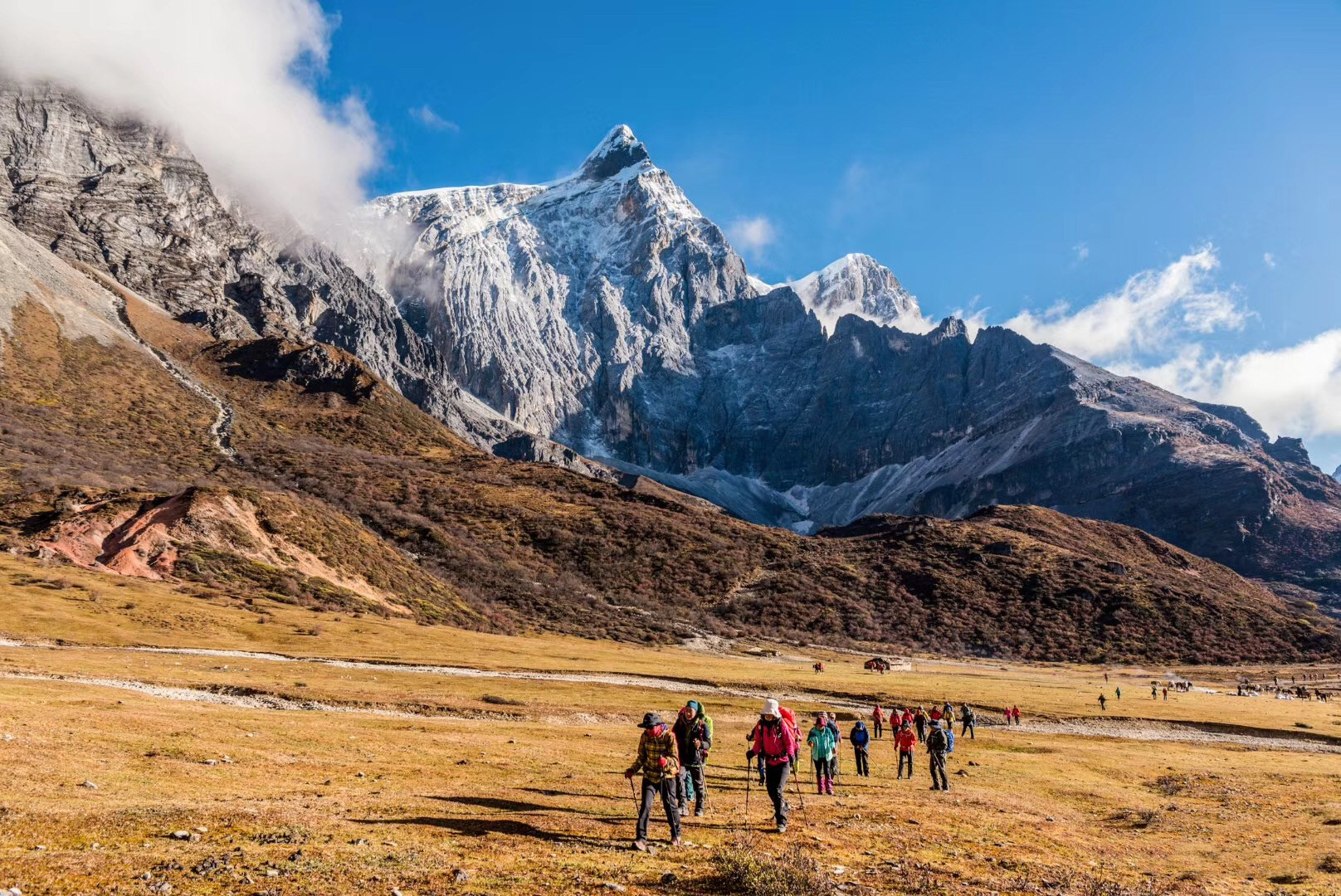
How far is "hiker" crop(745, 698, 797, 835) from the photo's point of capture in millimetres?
19984

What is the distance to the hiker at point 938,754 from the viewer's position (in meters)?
28.6

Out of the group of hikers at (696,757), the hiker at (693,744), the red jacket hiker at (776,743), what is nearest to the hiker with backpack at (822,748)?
the group of hikers at (696,757)

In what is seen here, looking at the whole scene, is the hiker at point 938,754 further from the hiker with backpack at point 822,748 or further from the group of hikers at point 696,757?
the hiker with backpack at point 822,748

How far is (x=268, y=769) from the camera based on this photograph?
23453 millimetres

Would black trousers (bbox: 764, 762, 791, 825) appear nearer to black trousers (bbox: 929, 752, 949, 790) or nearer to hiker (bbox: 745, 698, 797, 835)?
hiker (bbox: 745, 698, 797, 835)

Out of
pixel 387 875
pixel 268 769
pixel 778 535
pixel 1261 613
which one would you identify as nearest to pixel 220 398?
pixel 778 535


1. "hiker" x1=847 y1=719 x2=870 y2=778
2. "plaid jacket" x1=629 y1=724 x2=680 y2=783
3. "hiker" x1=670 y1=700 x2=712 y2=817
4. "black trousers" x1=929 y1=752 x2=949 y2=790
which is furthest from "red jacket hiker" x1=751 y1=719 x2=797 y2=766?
"hiker" x1=847 y1=719 x2=870 y2=778

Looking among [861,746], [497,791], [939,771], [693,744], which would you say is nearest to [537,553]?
[861,746]

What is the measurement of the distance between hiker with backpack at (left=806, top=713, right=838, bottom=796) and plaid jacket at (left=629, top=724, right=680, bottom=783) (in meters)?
9.48

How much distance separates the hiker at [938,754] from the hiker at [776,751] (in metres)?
9.78

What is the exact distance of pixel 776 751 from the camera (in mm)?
20391

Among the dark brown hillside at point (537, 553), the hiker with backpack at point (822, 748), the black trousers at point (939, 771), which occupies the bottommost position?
the black trousers at point (939, 771)

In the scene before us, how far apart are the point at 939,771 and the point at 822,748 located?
560cm

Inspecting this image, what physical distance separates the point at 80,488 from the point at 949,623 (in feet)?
432
